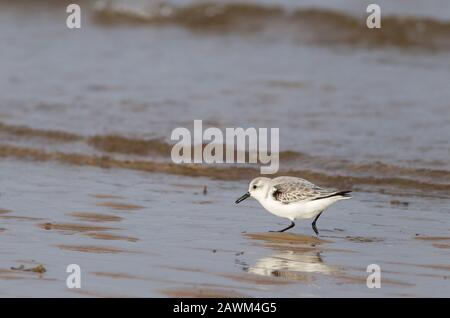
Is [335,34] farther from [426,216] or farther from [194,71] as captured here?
[426,216]

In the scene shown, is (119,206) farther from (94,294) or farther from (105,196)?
(94,294)

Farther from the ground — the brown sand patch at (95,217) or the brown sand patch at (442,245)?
the brown sand patch at (95,217)

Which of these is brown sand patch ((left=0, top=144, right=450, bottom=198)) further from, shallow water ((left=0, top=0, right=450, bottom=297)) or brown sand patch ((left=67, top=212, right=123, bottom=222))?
brown sand patch ((left=67, top=212, right=123, bottom=222))

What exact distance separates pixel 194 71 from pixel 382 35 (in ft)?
13.9

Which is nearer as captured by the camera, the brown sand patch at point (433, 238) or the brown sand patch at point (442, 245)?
the brown sand patch at point (442, 245)

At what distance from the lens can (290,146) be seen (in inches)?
438

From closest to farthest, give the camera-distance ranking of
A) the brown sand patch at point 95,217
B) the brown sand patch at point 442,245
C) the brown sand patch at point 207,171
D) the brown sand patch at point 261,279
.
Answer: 1. the brown sand patch at point 261,279
2. the brown sand patch at point 442,245
3. the brown sand patch at point 95,217
4. the brown sand patch at point 207,171

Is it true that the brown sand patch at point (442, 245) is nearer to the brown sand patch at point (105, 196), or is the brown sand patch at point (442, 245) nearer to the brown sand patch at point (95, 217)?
the brown sand patch at point (95, 217)

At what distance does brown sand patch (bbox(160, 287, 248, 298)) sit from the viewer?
6.17 metres

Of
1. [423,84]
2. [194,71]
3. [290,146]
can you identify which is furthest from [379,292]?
[194,71]

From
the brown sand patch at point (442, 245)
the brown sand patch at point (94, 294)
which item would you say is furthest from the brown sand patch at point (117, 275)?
the brown sand patch at point (442, 245)

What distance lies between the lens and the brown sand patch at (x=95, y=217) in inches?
326

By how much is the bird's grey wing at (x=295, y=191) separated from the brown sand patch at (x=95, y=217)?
→ 4.67 feet
